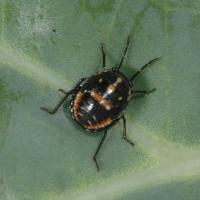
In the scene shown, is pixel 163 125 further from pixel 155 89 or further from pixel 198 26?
pixel 198 26

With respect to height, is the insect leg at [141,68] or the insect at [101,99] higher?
the insect leg at [141,68]

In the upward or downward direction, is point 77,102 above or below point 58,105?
above

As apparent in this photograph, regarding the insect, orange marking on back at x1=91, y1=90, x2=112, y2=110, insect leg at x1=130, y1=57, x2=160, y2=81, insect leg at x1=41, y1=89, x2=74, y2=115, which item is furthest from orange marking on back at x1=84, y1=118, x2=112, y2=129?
insect leg at x1=130, y1=57, x2=160, y2=81

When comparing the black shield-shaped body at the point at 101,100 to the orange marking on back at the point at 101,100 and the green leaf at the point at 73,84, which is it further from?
the green leaf at the point at 73,84

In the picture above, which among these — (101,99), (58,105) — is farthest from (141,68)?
(58,105)

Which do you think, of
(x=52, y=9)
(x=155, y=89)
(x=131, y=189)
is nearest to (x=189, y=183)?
(x=131, y=189)

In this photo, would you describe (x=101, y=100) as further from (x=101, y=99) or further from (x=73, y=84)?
(x=73, y=84)

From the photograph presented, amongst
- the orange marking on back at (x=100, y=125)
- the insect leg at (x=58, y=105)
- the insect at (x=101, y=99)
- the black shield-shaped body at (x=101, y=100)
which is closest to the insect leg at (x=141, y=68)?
the insect at (x=101, y=99)
